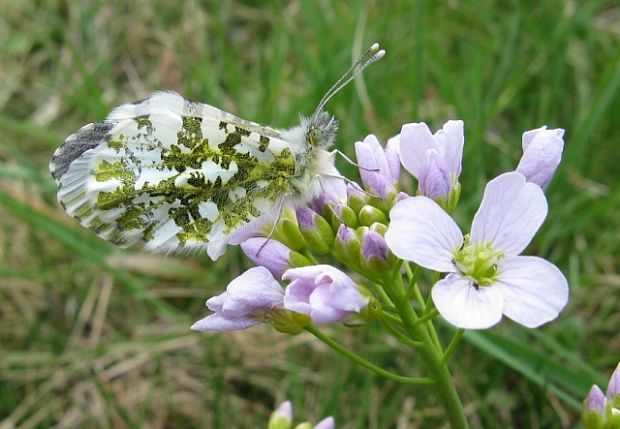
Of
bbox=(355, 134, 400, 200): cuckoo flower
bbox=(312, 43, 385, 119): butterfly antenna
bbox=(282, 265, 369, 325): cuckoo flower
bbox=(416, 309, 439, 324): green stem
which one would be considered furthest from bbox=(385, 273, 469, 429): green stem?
bbox=(312, 43, 385, 119): butterfly antenna

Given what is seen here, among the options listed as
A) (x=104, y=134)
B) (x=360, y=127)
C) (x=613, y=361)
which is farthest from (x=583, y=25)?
(x=104, y=134)

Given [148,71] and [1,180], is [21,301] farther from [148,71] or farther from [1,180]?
[148,71]

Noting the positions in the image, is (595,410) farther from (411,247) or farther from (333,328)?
(333,328)

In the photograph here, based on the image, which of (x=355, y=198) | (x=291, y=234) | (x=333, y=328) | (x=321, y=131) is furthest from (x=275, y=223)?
(x=333, y=328)

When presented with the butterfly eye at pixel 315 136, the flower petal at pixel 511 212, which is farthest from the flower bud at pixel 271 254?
the flower petal at pixel 511 212

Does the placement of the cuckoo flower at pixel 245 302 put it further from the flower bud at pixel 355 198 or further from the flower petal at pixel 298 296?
the flower bud at pixel 355 198

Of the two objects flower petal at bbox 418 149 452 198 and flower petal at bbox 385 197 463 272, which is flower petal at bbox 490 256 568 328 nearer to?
flower petal at bbox 385 197 463 272

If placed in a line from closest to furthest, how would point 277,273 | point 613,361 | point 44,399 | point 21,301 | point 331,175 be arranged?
1. point 277,273
2. point 331,175
3. point 613,361
4. point 44,399
5. point 21,301
